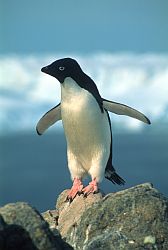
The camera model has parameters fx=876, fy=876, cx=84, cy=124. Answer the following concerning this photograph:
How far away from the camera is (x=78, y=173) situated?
8.47 metres

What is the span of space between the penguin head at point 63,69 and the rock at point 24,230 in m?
3.74

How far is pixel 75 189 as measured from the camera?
26.8 feet

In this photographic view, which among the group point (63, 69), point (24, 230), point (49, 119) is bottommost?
point (24, 230)

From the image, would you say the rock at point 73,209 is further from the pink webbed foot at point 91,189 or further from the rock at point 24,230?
the rock at point 24,230

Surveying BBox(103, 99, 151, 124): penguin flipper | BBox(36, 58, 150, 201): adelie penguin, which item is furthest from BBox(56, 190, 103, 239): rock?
BBox(103, 99, 151, 124): penguin flipper

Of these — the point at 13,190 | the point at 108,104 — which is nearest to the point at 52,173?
the point at 13,190

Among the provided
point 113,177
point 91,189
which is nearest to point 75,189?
point 91,189

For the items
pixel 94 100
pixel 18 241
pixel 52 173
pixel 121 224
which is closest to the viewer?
pixel 18 241

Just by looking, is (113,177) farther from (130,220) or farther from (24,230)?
(24,230)

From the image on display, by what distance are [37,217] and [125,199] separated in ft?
4.86

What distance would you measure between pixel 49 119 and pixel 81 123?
112 centimetres

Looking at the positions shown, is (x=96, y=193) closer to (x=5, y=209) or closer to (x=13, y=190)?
(x=5, y=209)

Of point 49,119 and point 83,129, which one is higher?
point 49,119

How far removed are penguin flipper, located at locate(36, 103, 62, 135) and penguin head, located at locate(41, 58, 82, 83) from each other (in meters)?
0.62
